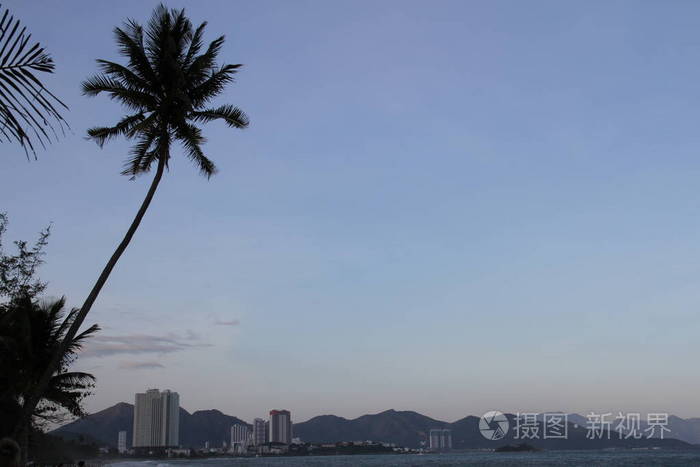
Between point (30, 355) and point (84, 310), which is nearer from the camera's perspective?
point (84, 310)

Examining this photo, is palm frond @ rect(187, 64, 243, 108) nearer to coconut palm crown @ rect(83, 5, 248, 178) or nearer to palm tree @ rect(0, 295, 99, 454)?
coconut palm crown @ rect(83, 5, 248, 178)

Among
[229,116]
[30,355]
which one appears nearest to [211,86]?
[229,116]

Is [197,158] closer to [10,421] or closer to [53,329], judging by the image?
[53,329]

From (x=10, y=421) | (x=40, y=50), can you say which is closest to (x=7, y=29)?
(x=40, y=50)

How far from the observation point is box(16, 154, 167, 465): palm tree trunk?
15.8 m

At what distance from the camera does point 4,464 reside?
11.9 ft

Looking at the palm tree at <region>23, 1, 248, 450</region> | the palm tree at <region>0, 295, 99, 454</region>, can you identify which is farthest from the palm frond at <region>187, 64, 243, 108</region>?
the palm tree at <region>0, 295, 99, 454</region>

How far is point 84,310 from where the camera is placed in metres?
16.8

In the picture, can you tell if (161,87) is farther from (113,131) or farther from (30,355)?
(30,355)

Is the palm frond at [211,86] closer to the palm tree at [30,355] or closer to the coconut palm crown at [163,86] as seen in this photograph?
the coconut palm crown at [163,86]

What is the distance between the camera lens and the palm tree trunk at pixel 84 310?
1580cm

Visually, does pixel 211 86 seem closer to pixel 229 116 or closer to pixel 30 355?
pixel 229 116

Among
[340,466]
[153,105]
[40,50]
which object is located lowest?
[340,466]

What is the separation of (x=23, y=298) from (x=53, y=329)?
2.06 metres
